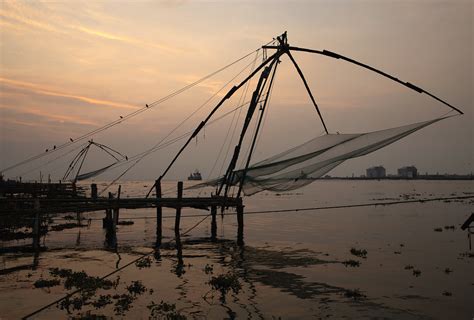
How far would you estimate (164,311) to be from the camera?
9.04m

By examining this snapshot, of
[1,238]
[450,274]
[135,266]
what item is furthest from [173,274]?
[1,238]

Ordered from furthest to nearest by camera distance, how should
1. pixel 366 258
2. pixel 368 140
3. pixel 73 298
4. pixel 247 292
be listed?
pixel 366 258, pixel 368 140, pixel 247 292, pixel 73 298

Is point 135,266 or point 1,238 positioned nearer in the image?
point 135,266

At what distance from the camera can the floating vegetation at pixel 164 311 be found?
27.5 ft

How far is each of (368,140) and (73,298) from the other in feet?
29.5

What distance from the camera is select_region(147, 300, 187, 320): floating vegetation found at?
837 cm

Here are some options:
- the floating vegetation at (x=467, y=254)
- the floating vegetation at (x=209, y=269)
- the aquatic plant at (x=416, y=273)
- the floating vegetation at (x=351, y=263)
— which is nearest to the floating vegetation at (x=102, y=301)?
the floating vegetation at (x=209, y=269)

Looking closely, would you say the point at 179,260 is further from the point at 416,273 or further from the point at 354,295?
the point at 416,273

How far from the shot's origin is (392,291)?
1137 centimetres

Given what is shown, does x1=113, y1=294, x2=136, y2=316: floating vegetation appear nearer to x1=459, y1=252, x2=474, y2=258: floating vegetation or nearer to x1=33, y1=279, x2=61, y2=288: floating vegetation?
x1=33, y1=279, x2=61, y2=288: floating vegetation

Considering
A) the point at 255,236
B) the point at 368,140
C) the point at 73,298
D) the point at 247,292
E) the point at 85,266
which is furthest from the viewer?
the point at 255,236

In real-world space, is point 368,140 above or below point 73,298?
above

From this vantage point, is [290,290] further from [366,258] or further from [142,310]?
[366,258]

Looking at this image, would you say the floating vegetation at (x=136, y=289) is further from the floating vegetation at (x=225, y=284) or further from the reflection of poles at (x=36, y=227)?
the reflection of poles at (x=36, y=227)
